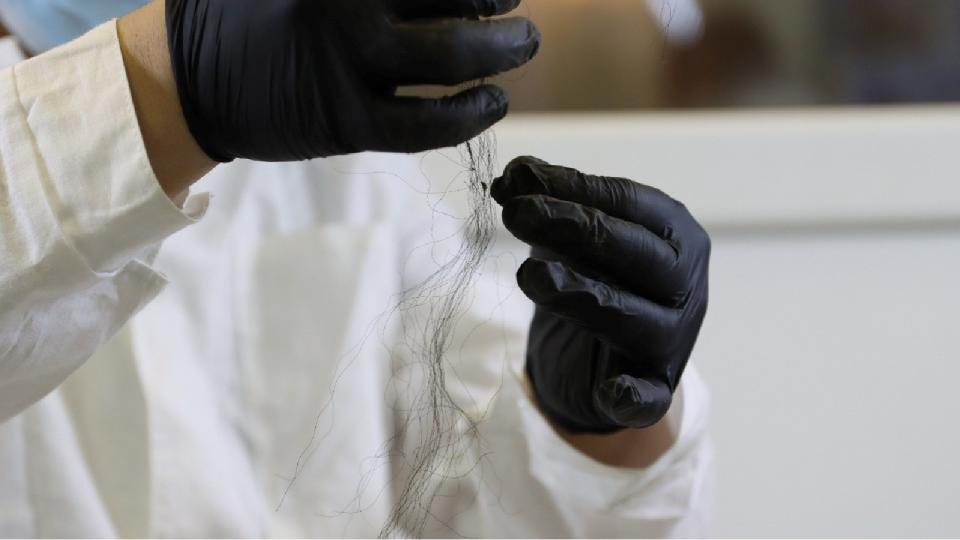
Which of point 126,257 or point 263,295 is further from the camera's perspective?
point 263,295

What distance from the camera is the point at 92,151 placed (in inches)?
13.8

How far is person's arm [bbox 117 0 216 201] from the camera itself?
1.18 ft

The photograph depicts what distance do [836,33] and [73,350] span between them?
81 centimetres

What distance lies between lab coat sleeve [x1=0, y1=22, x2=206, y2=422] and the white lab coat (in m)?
0.07

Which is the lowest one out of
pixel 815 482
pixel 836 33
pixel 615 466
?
pixel 815 482

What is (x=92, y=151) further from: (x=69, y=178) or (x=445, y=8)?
(x=445, y=8)

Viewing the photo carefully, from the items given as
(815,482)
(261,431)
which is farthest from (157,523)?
(815,482)

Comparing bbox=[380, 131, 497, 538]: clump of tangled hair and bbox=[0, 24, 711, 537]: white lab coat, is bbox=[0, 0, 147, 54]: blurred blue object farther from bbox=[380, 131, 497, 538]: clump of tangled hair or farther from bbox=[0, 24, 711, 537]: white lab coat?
bbox=[380, 131, 497, 538]: clump of tangled hair

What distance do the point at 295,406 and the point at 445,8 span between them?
415mm

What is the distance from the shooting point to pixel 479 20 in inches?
13.1

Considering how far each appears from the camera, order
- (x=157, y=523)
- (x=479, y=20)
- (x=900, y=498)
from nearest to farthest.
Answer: (x=479, y=20) → (x=157, y=523) → (x=900, y=498)

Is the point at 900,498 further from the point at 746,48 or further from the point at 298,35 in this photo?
the point at 298,35

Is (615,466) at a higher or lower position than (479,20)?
lower

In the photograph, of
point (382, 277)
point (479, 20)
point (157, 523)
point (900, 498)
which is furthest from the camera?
point (900, 498)
